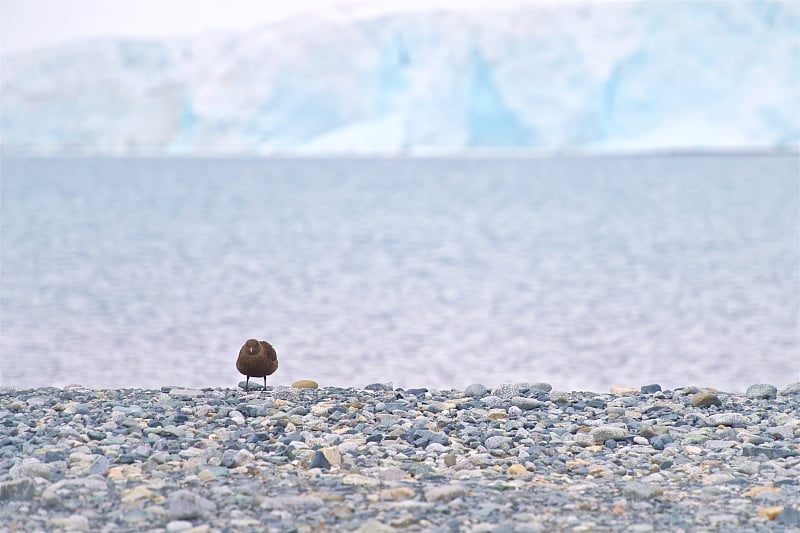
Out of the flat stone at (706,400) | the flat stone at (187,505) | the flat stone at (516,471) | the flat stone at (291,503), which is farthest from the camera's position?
the flat stone at (706,400)

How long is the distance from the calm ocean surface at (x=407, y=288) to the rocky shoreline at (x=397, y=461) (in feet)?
19.7

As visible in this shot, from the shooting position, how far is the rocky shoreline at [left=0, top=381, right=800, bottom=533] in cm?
411

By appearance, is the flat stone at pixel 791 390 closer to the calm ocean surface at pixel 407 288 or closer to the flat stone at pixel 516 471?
the flat stone at pixel 516 471

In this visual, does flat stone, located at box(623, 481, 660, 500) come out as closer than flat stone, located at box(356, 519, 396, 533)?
No

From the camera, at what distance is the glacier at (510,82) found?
161 ft

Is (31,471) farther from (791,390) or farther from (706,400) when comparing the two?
(791,390)

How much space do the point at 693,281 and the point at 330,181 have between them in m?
39.7

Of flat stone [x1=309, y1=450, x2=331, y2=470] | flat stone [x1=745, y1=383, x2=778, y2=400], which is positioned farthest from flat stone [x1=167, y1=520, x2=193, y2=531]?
flat stone [x1=745, y1=383, x2=778, y2=400]

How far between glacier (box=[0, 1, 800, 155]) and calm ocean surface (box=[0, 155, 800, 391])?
11.9 feet

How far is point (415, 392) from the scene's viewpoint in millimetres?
6543

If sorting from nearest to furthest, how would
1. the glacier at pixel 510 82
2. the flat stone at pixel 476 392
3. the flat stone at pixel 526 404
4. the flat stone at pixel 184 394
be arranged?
the flat stone at pixel 526 404
the flat stone at pixel 184 394
the flat stone at pixel 476 392
the glacier at pixel 510 82

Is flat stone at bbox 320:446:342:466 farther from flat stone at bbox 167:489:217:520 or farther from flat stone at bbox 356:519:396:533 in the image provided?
flat stone at bbox 356:519:396:533

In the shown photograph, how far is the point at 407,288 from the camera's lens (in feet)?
67.4

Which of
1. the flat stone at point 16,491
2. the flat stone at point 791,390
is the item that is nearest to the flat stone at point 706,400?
the flat stone at point 791,390
